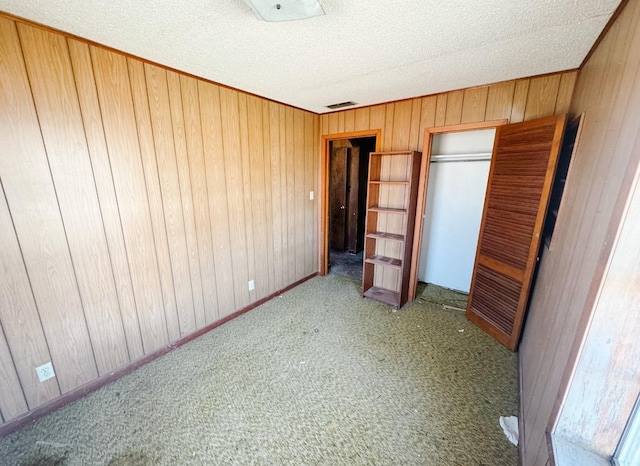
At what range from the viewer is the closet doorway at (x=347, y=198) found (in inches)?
174

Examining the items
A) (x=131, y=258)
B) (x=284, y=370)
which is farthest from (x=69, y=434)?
(x=284, y=370)

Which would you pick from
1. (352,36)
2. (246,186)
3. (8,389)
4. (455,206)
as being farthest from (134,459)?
(455,206)

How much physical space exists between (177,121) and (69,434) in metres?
2.15

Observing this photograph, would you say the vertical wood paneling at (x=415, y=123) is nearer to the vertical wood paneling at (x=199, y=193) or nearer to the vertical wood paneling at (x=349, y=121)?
the vertical wood paneling at (x=349, y=121)

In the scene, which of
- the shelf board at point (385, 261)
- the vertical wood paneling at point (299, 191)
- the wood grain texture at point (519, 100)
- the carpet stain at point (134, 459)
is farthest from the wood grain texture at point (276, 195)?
the wood grain texture at point (519, 100)

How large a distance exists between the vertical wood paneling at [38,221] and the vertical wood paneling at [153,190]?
499 millimetres

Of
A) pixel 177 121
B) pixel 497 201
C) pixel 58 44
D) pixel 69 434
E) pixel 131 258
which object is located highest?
pixel 58 44

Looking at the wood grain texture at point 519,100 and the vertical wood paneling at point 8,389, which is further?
the wood grain texture at point 519,100

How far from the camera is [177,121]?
1976 millimetres

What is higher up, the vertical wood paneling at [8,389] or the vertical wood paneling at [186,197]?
the vertical wood paneling at [186,197]

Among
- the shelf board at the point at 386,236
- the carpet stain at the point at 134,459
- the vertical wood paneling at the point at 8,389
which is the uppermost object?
the shelf board at the point at 386,236

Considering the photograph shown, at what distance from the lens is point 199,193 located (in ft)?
7.22

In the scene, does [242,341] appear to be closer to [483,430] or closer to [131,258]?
[131,258]

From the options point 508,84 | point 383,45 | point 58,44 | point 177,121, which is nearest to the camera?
point 58,44
